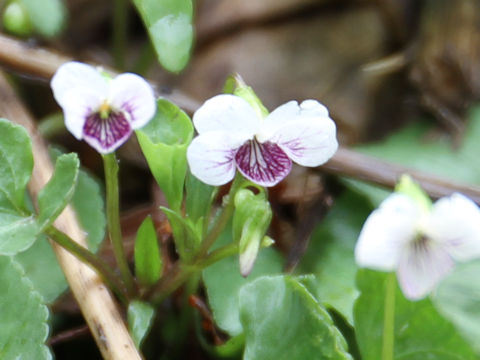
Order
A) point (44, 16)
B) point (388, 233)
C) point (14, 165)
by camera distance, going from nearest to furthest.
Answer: point (388, 233), point (14, 165), point (44, 16)

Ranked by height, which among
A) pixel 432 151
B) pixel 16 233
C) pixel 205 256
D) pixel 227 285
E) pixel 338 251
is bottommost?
pixel 432 151

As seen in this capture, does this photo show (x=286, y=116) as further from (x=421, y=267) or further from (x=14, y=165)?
(x=14, y=165)

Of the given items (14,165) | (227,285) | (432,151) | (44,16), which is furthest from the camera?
(432,151)

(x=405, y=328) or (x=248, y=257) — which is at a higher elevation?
(x=248, y=257)

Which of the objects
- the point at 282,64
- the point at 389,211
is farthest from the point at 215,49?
the point at 389,211

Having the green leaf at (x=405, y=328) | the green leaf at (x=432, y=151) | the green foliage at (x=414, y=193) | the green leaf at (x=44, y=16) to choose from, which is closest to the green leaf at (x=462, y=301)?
the green leaf at (x=405, y=328)

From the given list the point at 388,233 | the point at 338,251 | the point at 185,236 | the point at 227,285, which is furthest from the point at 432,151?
the point at 388,233

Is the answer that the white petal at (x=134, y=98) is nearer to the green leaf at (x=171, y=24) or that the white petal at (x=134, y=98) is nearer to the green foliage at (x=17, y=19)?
the green leaf at (x=171, y=24)
